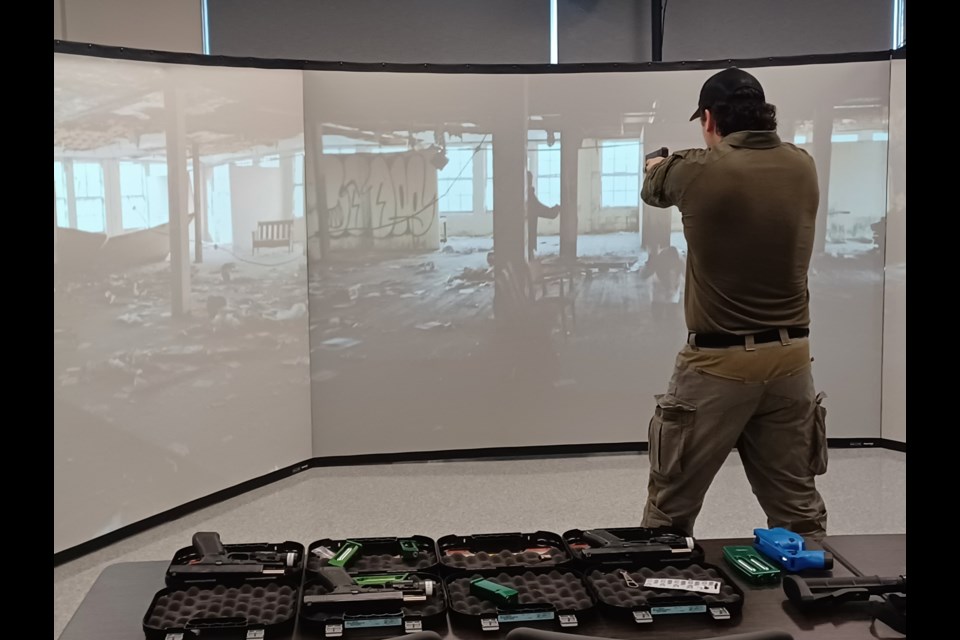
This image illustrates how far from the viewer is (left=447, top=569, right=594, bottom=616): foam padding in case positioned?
1.46 metres

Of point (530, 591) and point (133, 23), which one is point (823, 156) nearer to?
point (133, 23)

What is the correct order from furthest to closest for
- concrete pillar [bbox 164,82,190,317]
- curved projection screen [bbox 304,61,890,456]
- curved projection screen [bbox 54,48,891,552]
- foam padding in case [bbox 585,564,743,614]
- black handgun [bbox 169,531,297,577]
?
1. curved projection screen [bbox 304,61,890,456]
2. curved projection screen [bbox 54,48,891,552]
3. concrete pillar [bbox 164,82,190,317]
4. black handgun [bbox 169,531,297,577]
5. foam padding in case [bbox 585,564,743,614]

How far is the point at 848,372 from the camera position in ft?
16.4

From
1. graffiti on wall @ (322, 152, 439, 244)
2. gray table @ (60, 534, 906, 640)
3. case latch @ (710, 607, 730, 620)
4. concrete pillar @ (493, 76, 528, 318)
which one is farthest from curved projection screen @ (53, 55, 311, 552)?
case latch @ (710, 607, 730, 620)

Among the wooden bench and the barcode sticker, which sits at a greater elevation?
the wooden bench

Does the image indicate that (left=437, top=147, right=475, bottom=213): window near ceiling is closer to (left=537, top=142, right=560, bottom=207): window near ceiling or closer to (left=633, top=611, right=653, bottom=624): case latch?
(left=537, top=142, right=560, bottom=207): window near ceiling

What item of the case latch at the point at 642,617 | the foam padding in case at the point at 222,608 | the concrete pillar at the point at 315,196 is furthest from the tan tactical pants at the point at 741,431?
the concrete pillar at the point at 315,196

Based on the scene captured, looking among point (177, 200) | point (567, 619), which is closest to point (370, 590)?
point (567, 619)

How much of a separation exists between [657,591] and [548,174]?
351 cm

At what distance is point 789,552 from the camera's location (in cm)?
170

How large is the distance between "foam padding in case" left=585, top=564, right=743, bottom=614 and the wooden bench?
306 centimetres

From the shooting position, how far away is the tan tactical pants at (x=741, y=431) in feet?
7.91
